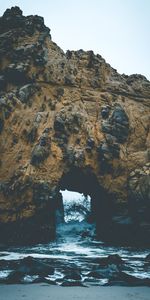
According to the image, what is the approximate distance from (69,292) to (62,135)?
79.0 feet

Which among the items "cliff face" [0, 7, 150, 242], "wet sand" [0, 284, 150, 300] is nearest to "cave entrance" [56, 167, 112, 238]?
"cliff face" [0, 7, 150, 242]

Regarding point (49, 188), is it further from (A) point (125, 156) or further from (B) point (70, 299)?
(B) point (70, 299)

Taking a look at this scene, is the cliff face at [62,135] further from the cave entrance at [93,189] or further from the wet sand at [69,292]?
the wet sand at [69,292]

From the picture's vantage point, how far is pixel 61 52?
45156 mm

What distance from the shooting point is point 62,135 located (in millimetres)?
37312

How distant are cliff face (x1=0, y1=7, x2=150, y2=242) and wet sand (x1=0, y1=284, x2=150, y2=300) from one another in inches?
753

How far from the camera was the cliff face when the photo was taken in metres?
34.8

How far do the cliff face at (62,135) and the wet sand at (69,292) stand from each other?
62.8ft

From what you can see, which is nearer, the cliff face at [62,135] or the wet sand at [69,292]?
the wet sand at [69,292]

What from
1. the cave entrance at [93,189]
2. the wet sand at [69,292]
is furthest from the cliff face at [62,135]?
the wet sand at [69,292]

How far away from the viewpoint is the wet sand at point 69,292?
44.8ft

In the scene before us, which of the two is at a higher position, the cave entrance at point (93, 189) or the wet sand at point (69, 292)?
the cave entrance at point (93, 189)

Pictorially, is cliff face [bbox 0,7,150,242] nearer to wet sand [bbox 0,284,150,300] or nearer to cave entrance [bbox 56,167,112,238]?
cave entrance [bbox 56,167,112,238]

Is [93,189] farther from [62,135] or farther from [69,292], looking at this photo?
[69,292]
